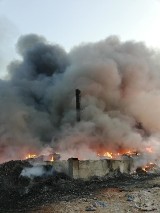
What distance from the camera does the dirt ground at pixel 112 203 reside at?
558 inches

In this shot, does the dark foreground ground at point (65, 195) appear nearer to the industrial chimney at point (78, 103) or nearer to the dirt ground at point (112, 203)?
the dirt ground at point (112, 203)

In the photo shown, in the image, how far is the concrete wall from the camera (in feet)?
75.5

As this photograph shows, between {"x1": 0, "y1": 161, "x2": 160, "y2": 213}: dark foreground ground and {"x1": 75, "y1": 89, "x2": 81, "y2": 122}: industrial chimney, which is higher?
{"x1": 75, "y1": 89, "x2": 81, "y2": 122}: industrial chimney

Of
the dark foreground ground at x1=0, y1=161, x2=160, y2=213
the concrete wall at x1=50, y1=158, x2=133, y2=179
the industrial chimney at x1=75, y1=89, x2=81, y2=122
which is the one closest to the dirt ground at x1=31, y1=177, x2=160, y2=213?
the dark foreground ground at x1=0, y1=161, x2=160, y2=213

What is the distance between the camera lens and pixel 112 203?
15.5 m

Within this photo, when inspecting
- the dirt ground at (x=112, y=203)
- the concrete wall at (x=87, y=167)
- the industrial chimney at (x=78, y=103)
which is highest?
the industrial chimney at (x=78, y=103)

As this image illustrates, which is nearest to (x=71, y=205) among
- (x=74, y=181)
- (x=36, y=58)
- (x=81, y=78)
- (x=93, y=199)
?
(x=93, y=199)

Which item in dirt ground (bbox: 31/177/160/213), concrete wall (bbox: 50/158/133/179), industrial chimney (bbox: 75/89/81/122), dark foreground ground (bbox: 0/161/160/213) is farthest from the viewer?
industrial chimney (bbox: 75/89/81/122)

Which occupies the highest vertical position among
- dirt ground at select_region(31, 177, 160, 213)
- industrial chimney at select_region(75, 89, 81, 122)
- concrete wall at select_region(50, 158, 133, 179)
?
industrial chimney at select_region(75, 89, 81, 122)

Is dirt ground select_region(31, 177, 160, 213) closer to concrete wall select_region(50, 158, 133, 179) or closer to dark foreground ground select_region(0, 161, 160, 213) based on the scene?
dark foreground ground select_region(0, 161, 160, 213)

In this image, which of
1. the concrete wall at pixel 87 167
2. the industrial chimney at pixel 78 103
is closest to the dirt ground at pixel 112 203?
the concrete wall at pixel 87 167

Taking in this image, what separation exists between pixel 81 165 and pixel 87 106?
20090 mm

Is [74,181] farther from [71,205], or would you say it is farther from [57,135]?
[57,135]

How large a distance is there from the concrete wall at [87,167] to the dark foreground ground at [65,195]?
2.26 ft
